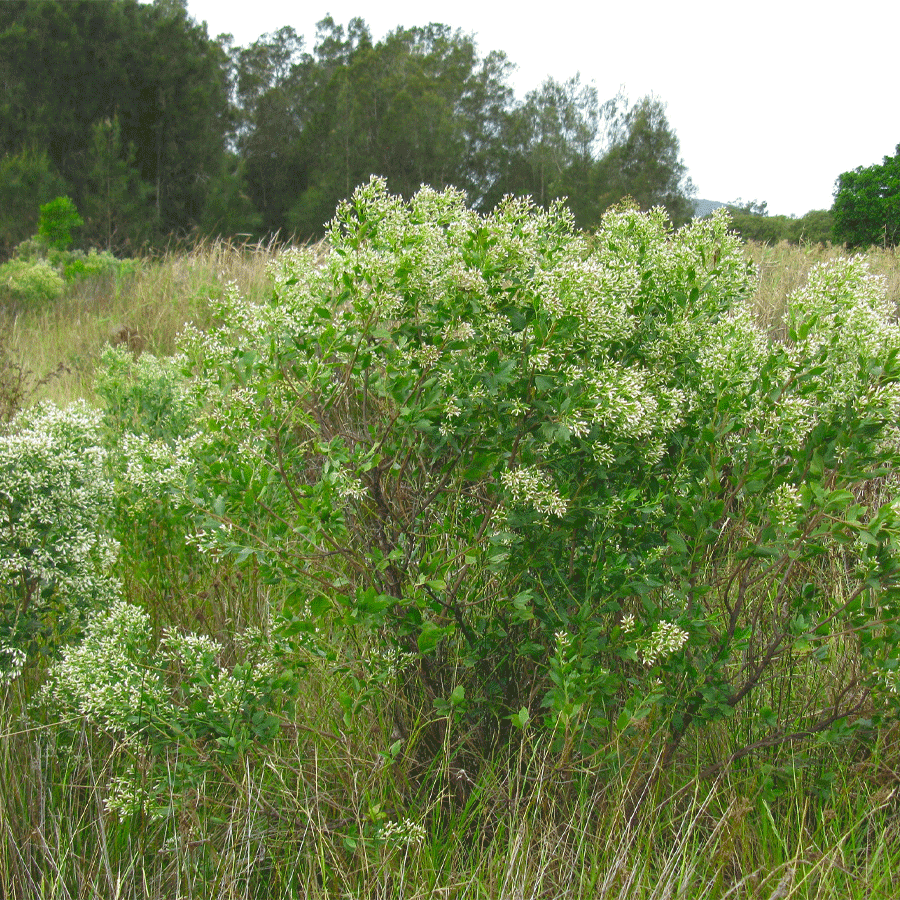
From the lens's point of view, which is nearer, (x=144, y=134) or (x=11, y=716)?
(x=11, y=716)

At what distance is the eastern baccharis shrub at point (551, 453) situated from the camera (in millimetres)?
2080

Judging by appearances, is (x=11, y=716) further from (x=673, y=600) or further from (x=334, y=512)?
(x=673, y=600)

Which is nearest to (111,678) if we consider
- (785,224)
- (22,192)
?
(22,192)

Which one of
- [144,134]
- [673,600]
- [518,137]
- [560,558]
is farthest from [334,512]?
[518,137]

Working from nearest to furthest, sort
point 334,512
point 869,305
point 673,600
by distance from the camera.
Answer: point 334,512 → point 869,305 → point 673,600

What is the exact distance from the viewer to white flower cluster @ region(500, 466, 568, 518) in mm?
2029

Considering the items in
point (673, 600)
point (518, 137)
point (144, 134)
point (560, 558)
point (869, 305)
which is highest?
point (518, 137)

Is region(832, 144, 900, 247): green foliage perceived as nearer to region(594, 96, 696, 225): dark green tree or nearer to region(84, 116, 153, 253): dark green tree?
region(594, 96, 696, 225): dark green tree

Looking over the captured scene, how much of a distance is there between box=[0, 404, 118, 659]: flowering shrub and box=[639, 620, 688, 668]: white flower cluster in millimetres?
1899

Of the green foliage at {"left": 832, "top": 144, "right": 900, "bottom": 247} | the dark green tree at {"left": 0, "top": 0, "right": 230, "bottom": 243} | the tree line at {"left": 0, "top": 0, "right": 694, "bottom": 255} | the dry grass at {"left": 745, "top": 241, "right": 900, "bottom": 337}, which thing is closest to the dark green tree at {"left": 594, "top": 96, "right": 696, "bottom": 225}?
the tree line at {"left": 0, "top": 0, "right": 694, "bottom": 255}

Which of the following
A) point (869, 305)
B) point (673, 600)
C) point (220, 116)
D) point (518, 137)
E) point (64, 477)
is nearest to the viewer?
point (869, 305)

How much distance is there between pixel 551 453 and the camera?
2258 mm

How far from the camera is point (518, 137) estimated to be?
44.2 m

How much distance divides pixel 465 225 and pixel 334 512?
3.16 feet
